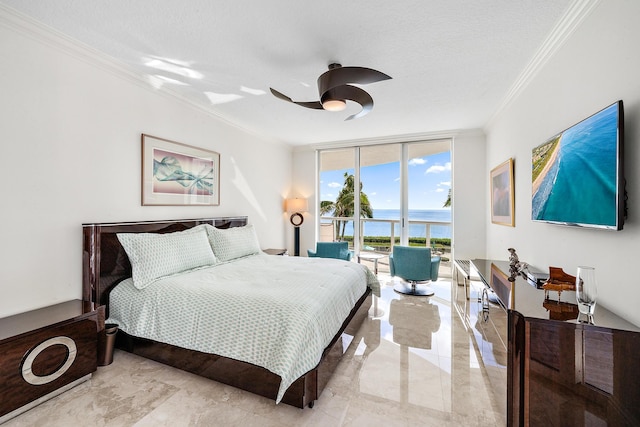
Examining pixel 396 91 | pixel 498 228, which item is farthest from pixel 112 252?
pixel 498 228

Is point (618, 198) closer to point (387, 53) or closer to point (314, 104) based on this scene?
point (387, 53)

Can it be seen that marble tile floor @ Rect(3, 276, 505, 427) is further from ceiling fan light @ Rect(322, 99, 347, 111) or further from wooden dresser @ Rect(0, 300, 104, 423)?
ceiling fan light @ Rect(322, 99, 347, 111)

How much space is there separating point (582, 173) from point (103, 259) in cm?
366

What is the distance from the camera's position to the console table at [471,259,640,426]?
3.90ft

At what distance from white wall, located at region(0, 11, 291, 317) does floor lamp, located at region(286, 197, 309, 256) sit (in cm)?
263

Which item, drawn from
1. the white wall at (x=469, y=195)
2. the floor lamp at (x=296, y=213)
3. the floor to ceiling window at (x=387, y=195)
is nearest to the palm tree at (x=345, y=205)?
the floor to ceiling window at (x=387, y=195)

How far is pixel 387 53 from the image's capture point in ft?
7.66

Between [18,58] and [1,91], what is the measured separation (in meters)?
0.29

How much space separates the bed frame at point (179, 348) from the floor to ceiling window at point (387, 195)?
2.56 metres

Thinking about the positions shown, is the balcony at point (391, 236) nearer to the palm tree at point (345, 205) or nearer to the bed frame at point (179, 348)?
the palm tree at point (345, 205)

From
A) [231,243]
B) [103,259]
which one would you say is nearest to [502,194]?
[231,243]

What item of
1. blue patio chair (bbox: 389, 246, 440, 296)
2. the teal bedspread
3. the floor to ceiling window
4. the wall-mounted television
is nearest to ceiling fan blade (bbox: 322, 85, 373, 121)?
the wall-mounted television

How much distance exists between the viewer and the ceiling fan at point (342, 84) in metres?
2.15

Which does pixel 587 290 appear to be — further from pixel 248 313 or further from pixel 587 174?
pixel 248 313
